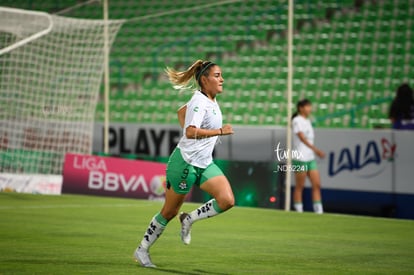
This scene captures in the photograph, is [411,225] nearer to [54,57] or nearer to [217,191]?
[217,191]

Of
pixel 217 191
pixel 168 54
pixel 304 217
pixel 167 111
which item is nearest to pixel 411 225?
pixel 304 217

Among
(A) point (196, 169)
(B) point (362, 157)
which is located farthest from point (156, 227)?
(B) point (362, 157)

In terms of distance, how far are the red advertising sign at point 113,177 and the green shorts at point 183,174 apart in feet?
31.4

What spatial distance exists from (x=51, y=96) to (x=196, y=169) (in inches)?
461

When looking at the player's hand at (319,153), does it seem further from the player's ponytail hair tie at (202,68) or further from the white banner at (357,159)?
the player's ponytail hair tie at (202,68)

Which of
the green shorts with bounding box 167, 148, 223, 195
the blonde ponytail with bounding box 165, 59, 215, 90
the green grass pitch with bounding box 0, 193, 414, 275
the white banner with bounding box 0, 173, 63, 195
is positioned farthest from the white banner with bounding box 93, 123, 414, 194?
the green shorts with bounding box 167, 148, 223, 195

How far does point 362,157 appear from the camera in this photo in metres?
17.7

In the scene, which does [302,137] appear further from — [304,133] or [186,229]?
[186,229]

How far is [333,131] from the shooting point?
59.6 ft

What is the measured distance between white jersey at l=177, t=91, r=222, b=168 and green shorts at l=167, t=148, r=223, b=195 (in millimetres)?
48

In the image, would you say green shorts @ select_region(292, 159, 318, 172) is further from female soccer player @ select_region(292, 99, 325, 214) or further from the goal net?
the goal net

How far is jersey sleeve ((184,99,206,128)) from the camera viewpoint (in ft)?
30.3

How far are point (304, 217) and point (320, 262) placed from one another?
6.18 meters

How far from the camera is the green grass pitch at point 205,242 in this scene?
952 cm
